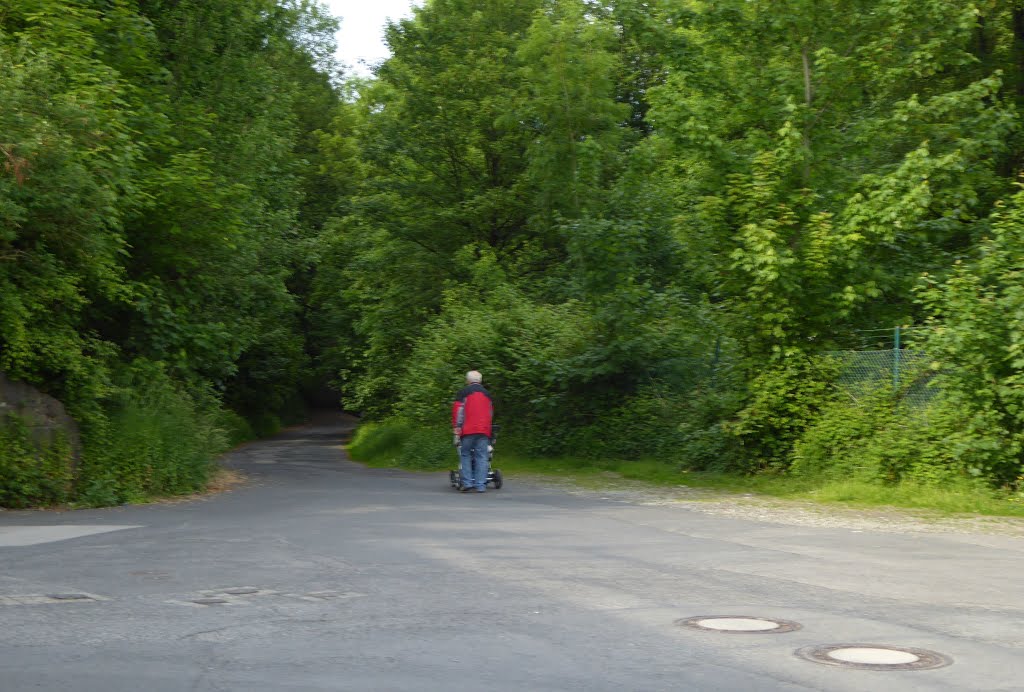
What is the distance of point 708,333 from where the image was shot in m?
23.7

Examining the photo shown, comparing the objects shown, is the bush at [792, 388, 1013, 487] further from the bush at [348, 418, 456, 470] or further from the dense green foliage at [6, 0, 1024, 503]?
the bush at [348, 418, 456, 470]

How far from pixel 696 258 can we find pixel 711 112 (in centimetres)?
301

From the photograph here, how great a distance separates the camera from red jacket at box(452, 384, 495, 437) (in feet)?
64.6

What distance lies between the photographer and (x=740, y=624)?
7.62 metres

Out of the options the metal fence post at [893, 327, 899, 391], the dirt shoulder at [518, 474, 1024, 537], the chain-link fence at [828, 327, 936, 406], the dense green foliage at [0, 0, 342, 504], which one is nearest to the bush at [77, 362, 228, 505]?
the dense green foliage at [0, 0, 342, 504]

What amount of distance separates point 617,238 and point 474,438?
25.0 ft

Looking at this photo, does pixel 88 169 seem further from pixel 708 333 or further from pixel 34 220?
pixel 708 333

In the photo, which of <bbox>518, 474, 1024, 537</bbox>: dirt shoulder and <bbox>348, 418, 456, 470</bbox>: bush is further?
<bbox>348, 418, 456, 470</bbox>: bush

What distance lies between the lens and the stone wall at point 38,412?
52.6 ft

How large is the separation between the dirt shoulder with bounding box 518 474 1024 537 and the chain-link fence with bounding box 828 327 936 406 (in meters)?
2.69

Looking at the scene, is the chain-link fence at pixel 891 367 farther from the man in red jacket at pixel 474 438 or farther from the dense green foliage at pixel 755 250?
the man in red jacket at pixel 474 438

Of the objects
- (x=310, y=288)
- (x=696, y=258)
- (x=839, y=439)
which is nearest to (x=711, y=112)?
(x=696, y=258)

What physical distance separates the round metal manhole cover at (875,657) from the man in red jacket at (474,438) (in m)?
12.9

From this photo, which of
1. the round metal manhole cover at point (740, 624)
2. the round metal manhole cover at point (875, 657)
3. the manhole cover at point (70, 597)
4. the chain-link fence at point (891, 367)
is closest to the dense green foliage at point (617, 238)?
the chain-link fence at point (891, 367)
